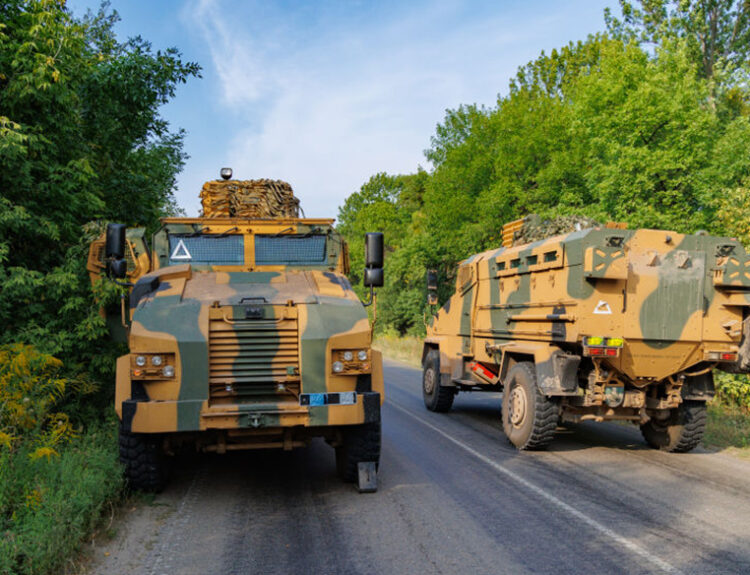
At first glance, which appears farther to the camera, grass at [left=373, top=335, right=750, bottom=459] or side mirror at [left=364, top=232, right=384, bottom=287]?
grass at [left=373, top=335, right=750, bottom=459]

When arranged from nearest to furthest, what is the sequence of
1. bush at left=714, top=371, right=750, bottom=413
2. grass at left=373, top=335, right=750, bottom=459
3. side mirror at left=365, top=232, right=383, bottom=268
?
side mirror at left=365, top=232, right=383, bottom=268, grass at left=373, top=335, right=750, bottom=459, bush at left=714, top=371, right=750, bottom=413

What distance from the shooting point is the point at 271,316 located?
19.6 ft

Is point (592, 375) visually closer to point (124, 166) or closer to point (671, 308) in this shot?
point (671, 308)

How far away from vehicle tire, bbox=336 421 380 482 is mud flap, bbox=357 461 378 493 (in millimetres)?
48

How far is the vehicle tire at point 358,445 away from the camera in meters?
6.25

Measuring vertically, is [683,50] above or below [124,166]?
above

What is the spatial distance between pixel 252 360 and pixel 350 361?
897 mm

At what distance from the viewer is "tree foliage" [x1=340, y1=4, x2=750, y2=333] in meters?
16.1

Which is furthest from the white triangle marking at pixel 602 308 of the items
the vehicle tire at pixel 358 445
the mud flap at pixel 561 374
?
the vehicle tire at pixel 358 445

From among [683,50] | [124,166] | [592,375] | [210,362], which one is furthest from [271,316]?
[683,50]

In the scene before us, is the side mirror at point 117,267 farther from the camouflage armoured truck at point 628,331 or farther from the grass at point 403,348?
the grass at point 403,348

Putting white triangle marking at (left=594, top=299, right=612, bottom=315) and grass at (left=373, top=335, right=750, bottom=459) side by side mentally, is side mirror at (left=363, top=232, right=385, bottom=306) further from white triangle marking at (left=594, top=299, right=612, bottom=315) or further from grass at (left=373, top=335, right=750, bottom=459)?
grass at (left=373, top=335, right=750, bottom=459)

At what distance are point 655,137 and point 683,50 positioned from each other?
3193 mm

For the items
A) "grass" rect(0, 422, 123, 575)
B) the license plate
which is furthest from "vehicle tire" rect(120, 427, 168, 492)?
the license plate
